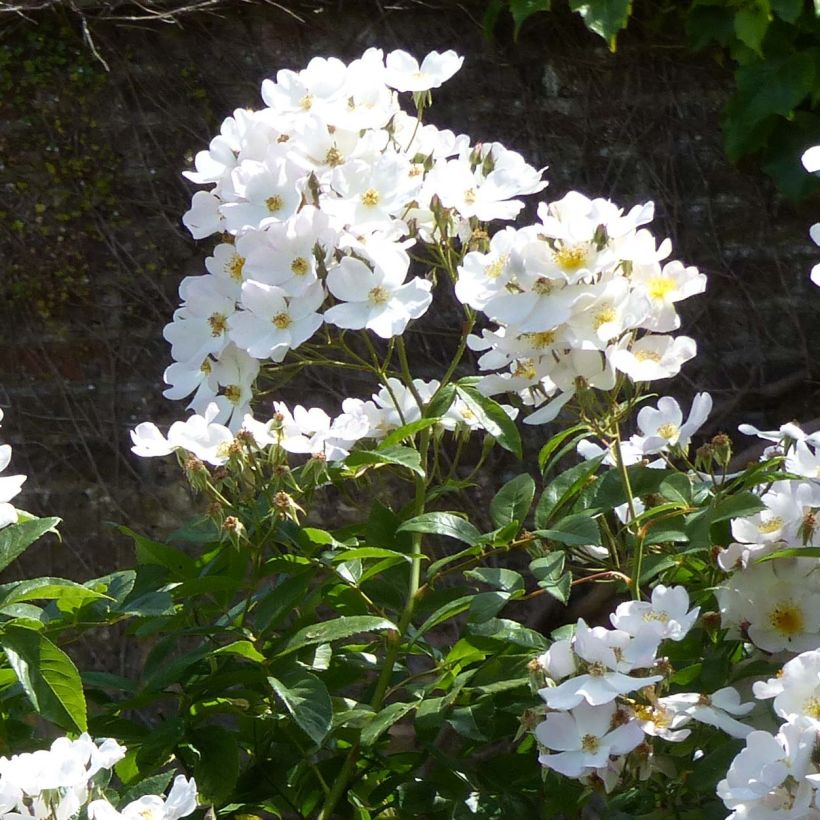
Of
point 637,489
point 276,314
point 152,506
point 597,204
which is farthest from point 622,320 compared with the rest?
point 152,506

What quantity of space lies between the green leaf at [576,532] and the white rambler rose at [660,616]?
0.06 meters

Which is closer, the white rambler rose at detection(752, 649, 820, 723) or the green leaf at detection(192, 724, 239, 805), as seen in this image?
the white rambler rose at detection(752, 649, 820, 723)

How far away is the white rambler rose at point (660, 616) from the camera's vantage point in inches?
34.4

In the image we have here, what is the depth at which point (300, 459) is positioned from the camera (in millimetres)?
2471

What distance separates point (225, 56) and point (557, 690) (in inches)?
81.5

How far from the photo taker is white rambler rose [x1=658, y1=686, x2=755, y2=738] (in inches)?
34.2

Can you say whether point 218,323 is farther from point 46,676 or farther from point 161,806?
point 161,806

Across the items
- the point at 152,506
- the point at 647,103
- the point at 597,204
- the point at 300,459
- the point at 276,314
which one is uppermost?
the point at 597,204

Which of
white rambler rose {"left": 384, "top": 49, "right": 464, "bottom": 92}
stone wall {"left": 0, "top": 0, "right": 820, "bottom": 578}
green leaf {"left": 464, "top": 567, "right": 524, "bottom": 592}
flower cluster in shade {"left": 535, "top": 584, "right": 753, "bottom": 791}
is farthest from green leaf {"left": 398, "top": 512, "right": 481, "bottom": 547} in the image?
stone wall {"left": 0, "top": 0, "right": 820, "bottom": 578}

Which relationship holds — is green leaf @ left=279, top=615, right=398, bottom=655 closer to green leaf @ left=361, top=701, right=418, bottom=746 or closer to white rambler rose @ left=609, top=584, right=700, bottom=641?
green leaf @ left=361, top=701, right=418, bottom=746

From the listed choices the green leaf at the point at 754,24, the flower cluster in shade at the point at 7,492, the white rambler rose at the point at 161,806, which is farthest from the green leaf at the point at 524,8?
the white rambler rose at the point at 161,806

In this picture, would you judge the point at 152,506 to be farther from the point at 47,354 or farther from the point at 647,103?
the point at 647,103

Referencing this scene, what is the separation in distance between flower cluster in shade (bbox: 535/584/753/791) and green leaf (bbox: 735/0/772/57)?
1740 millimetres

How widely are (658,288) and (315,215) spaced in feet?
0.99
